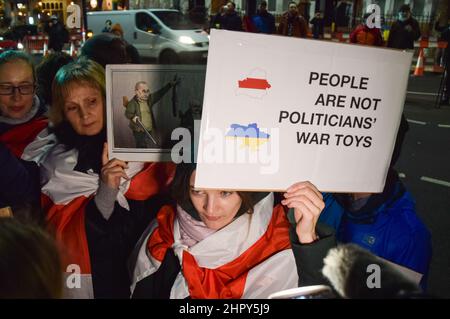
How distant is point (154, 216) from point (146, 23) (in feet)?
39.4

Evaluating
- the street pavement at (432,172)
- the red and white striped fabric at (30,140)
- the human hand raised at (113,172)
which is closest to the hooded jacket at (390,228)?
the human hand raised at (113,172)

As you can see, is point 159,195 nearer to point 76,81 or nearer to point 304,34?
point 76,81

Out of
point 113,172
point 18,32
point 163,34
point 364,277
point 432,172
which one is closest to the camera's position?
point 364,277

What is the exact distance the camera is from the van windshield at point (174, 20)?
12.8 m

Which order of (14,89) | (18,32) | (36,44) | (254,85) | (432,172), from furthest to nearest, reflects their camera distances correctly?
(36,44), (18,32), (432,172), (14,89), (254,85)

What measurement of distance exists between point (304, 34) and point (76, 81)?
29.8ft

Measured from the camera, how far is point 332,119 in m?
1.52

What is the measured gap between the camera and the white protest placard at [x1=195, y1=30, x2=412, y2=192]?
1422mm

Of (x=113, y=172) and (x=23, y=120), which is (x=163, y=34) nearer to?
(x=23, y=120)

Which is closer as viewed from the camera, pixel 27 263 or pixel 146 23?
pixel 27 263

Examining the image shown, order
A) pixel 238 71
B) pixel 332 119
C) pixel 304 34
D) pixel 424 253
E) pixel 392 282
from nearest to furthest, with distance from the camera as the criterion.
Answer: pixel 392 282 → pixel 238 71 → pixel 332 119 → pixel 424 253 → pixel 304 34

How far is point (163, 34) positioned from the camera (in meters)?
12.5

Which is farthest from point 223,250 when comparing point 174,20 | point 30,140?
point 174,20
